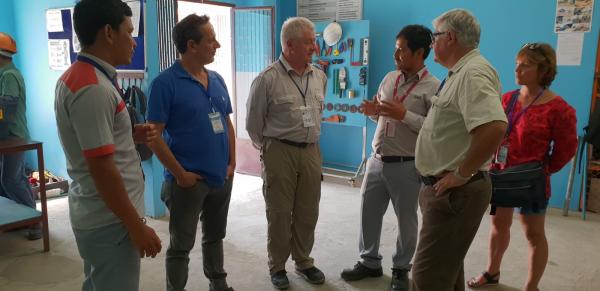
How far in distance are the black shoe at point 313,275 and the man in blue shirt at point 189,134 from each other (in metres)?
0.77

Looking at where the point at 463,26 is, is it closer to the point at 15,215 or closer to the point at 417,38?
the point at 417,38

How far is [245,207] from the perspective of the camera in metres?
4.19

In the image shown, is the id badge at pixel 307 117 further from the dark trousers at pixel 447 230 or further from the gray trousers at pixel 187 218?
the dark trousers at pixel 447 230

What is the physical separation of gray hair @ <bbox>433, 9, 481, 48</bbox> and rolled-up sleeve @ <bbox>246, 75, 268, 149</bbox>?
3.53 feet

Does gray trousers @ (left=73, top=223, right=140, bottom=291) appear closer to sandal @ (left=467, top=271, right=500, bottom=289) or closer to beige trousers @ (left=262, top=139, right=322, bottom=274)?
beige trousers @ (left=262, top=139, right=322, bottom=274)

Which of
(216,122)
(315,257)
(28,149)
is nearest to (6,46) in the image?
(28,149)

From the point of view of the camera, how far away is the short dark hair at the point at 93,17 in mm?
1314

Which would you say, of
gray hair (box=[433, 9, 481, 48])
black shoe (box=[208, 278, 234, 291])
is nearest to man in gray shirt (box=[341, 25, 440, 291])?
gray hair (box=[433, 9, 481, 48])

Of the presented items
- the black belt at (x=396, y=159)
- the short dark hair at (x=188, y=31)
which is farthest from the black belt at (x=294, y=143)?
the short dark hair at (x=188, y=31)

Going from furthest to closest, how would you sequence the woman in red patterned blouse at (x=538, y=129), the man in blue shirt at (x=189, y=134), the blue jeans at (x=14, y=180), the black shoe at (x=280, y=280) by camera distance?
the blue jeans at (x=14, y=180), the black shoe at (x=280, y=280), the woman in red patterned blouse at (x=538, y=129), the man in blue shirt at (x=189, y=134)

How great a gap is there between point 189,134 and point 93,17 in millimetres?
852

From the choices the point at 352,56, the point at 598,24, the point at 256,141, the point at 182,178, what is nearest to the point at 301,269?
the point at 256,141

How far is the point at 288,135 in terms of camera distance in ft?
8.16

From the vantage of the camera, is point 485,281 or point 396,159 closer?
point 396,159
